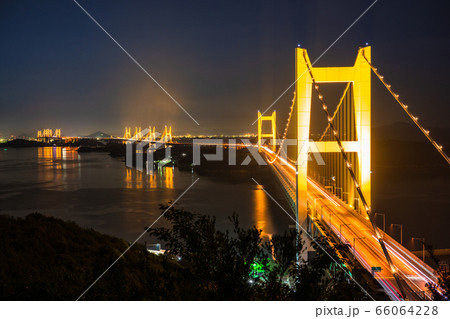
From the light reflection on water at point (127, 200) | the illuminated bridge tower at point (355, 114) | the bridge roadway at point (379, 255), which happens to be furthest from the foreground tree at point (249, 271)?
the light reflection on water at point (127, 200)

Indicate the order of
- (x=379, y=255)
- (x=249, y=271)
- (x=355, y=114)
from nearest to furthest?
(x=249, y=271), (x=379, y=255), (x=355, y=114)

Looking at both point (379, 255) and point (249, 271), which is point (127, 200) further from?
point (249, 271)

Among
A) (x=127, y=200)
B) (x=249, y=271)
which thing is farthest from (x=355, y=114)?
(x=127, y=200)

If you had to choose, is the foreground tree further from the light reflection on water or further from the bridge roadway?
the light reflection on water

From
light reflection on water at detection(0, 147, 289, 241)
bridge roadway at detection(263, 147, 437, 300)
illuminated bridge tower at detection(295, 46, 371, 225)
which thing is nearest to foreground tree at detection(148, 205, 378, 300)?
bridge roadway at detection(263, 147, 437, 300)

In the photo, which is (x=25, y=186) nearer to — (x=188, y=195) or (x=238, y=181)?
(x=188, y=195)
